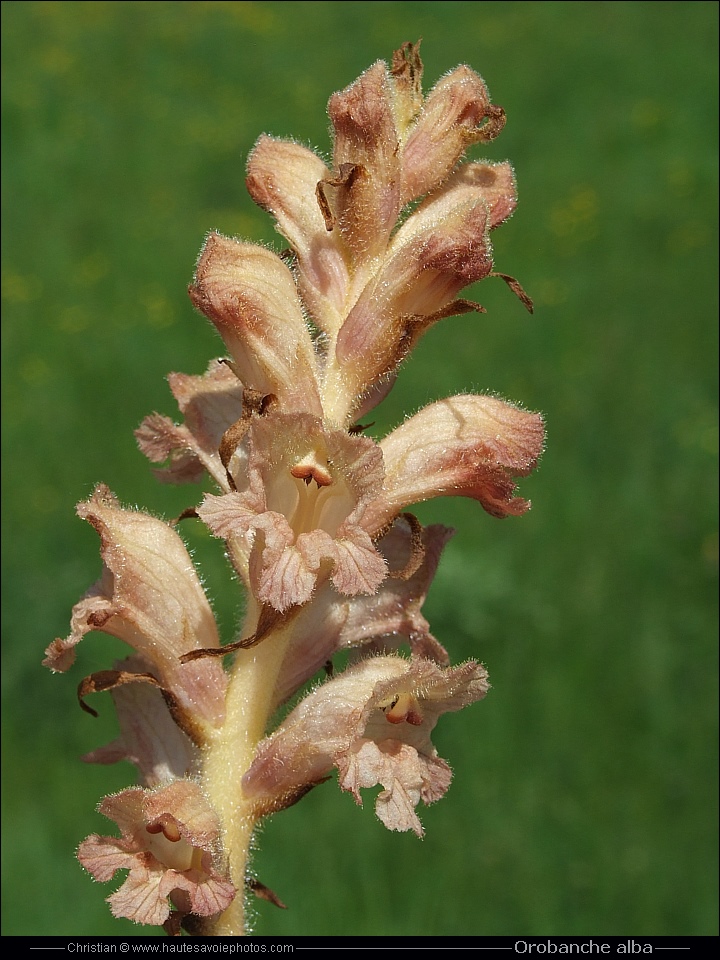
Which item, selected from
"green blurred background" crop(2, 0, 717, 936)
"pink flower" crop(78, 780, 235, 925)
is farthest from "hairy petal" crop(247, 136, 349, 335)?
"green blurred background" crop(2, 0, 717, 936)

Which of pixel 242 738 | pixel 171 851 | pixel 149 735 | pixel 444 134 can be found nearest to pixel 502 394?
pixel 444 134

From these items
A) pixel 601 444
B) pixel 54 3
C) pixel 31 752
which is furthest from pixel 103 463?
pixel 54 3

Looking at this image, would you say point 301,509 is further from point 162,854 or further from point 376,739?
point 162,854

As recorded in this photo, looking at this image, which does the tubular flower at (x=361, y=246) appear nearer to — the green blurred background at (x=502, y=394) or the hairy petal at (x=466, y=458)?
the hairy petal at (x=466, y=458)

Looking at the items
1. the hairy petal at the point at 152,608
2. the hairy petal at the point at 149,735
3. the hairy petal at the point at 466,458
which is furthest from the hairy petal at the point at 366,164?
the hairy petal at the point at 149,735

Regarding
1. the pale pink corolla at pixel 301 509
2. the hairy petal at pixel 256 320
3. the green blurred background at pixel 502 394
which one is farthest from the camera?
the green blurred background at pixel 502 394

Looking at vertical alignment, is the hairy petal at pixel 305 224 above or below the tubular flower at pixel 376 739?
above

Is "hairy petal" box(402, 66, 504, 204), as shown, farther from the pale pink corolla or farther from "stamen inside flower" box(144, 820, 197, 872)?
"stamen inside flower" box(144, 820, 197, 872)

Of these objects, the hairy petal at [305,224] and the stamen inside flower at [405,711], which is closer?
the stamen inside flower at [405,711]

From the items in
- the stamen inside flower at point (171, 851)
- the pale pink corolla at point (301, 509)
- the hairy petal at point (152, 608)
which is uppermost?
the pale pink corolla at point (301, 509)
